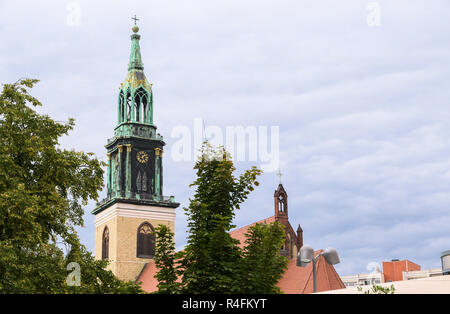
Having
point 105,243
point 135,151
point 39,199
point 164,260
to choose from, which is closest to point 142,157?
point 135,151

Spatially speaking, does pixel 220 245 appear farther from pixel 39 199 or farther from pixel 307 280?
pixel 307 280

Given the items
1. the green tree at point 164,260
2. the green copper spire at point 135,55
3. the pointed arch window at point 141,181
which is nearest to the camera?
the green tree at point 164,260

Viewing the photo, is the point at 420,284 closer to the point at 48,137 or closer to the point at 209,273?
the point at 209,273

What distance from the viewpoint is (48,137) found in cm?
2472

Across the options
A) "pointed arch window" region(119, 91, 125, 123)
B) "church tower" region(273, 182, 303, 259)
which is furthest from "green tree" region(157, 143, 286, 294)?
"pointed arch window" region(119, 91, 125, 123)

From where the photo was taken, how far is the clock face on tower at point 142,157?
75.6m

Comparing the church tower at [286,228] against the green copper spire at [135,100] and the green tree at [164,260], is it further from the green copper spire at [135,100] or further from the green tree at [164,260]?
the green tree at [164,260]

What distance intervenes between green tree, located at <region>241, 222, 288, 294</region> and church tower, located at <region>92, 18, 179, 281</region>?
59.9 metres

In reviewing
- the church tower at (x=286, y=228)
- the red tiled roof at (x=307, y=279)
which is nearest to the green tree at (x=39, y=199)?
the red tiled roof at (x=307, y=279)

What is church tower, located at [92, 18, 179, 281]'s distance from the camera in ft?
242

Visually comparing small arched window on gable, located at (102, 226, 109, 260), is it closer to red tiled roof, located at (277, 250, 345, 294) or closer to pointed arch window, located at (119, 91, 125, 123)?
pointed arch window, located at (119, 91, 125, 123)

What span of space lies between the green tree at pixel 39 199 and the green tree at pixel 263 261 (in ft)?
26.8
